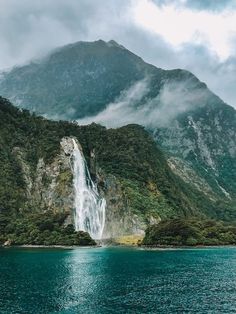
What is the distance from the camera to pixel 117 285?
329 ft

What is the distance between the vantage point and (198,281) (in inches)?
4173

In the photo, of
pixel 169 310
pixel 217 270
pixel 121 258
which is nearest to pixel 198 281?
pixel 217 270

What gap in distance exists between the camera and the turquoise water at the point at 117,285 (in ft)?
261

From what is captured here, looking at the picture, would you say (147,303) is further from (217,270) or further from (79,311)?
(217,270)

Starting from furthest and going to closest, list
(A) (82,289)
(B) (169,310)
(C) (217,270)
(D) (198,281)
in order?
(C) (217,270), (D) (198,281), (A) (82,289), (B) (169,310)

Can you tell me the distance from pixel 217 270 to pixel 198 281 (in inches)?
833

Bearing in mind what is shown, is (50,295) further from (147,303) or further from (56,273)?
(56,273)

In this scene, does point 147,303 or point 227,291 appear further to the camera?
point 227,291

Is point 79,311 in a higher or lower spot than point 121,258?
lower

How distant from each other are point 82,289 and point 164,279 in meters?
21.8

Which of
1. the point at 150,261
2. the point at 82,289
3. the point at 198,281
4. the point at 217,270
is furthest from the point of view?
the point at 150,261

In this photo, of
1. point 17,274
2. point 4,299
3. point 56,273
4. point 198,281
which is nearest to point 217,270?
point 198,281

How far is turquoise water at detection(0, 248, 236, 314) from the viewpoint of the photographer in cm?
7950

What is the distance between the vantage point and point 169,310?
3007 inches
